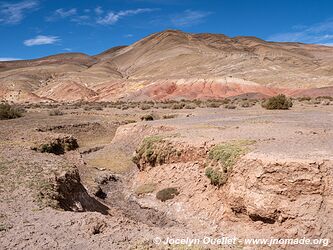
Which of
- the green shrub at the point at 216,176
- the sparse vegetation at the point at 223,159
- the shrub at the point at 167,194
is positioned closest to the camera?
the sparse vegetation at the point at 223,159

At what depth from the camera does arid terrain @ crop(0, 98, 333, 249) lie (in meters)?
8.70

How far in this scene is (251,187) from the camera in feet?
37.6

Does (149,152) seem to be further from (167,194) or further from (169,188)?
(167,194)

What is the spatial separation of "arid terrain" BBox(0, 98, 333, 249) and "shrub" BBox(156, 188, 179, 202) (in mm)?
46

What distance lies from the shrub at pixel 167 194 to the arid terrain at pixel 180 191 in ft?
0.15

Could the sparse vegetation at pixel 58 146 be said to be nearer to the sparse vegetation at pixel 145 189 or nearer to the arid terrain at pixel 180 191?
the arid terrain at pixel 180 191

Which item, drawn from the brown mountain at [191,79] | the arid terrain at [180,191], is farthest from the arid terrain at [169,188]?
the brown mountain at [191,79]

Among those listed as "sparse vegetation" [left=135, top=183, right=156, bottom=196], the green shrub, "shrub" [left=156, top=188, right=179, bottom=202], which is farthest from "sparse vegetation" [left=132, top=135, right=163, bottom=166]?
the green shrub

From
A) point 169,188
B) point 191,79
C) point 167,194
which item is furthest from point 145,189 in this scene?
point 191,79

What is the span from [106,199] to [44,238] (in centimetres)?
814

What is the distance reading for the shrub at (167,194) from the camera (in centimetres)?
1514

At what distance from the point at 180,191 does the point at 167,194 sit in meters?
0.54

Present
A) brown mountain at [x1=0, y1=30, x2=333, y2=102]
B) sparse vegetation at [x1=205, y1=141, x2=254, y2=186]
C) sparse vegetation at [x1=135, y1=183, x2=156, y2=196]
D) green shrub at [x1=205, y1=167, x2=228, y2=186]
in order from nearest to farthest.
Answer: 1. sparse vegetation at [x1=205, y1=141, x2=254, y2=186]
2. green shrub at [x1=205, y1=167, x2=228, y2=186]
3. sparse vegetation at [x1=135, y1=183, x2=156, y2=196]
4. brown mountain at [x1=0, y1=30, x2=333, y2=102]

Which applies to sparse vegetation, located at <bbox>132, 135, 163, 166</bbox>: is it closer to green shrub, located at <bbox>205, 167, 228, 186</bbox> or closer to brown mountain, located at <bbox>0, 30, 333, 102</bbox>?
green shrub, located at <bbox>205, 167, 228, 186</bbox>
